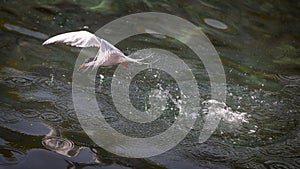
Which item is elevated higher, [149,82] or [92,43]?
[92,43]

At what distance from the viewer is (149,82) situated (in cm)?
445

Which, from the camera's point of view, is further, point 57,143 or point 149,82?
point 149,82

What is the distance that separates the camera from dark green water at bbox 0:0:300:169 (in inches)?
133

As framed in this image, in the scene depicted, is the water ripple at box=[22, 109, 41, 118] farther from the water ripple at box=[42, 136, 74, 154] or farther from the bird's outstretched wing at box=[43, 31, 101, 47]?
the bird's outstretched wing at box=[43, 31, 101, 47]

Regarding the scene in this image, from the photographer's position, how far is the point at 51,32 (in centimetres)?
530

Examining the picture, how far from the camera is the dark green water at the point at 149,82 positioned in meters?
3.39

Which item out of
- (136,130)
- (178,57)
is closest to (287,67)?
(178,57)

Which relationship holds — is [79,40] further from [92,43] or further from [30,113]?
[30,113]

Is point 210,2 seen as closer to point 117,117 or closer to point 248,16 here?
point 248,16

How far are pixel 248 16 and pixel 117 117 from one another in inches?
131

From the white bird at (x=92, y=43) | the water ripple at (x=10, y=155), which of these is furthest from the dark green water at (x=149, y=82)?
the white bird at (x=92, y=43)

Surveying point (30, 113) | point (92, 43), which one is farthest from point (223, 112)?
point (30, 113)

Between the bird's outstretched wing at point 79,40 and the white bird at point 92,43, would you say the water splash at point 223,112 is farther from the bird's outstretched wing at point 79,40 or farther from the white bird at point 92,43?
the bird's outstretched wing at point 79,40

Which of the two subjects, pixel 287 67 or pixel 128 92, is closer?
pixel 128 92
